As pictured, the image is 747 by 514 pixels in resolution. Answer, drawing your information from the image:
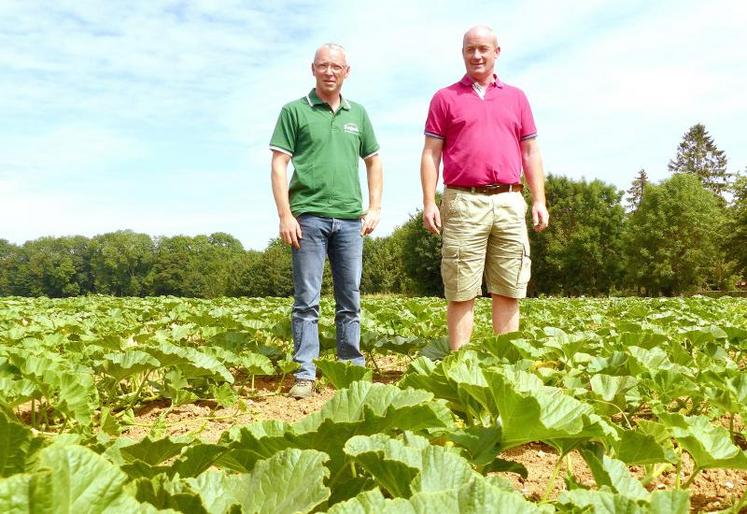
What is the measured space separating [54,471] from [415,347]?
149 inches

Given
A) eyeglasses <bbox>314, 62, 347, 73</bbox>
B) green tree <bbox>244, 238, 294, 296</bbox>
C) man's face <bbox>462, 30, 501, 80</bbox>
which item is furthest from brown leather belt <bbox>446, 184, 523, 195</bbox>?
green tree <bbox>244, 238, 294, 296</bbox>

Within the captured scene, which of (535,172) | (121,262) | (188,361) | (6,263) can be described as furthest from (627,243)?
(6,263)

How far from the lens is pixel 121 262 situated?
386ft

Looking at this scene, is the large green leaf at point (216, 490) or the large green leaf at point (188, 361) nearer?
the large green leaf at point (216, 490)

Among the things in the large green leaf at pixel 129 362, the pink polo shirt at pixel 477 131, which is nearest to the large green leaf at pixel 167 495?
the large green leaf at pixel 129 362

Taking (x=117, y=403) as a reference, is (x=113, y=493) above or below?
above

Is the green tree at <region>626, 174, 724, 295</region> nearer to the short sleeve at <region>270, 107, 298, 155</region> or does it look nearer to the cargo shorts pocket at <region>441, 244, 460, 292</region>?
the cargo shorts pocket at <region>441, 244, 460, 292</region>

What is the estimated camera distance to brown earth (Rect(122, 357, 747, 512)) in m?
2.07

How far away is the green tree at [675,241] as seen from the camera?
154ft

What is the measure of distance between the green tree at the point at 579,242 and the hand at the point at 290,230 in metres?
47.3

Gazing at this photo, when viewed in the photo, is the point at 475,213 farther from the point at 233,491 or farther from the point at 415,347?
the point at 233,491

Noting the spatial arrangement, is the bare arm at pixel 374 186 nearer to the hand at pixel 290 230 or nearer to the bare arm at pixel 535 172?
the hand at pixel 290 230

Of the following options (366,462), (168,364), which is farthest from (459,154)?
(366,462)

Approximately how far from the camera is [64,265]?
4596 inches
